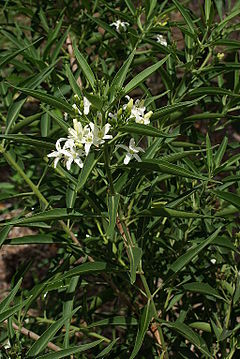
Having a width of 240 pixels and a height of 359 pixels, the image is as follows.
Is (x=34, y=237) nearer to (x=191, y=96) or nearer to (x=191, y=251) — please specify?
(x=191, y=251)

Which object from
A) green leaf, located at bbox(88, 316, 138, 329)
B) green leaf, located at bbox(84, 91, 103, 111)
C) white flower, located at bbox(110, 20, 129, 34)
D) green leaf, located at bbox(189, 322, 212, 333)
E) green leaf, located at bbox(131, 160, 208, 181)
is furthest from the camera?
white flower, located at bbox(110, 20, 129, 34)

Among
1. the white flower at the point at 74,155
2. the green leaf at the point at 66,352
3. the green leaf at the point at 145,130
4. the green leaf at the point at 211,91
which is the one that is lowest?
the green leaf at the point at 66,352

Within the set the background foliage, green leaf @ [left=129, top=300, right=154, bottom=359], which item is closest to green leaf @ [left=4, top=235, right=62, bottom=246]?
the background foliage

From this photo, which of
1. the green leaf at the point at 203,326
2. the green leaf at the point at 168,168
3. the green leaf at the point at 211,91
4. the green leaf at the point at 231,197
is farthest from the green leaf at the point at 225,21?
the green leaf at the point at 203,326

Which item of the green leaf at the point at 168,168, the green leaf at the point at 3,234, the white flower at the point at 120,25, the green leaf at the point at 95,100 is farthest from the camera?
the white flower at the point at 120,25

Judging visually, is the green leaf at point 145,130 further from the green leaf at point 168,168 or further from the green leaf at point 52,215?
the green leaf at point 52,215

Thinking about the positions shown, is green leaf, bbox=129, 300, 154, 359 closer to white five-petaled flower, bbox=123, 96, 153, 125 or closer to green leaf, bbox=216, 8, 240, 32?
white five-petaled flower, bbox=123, 96, 153, 125
